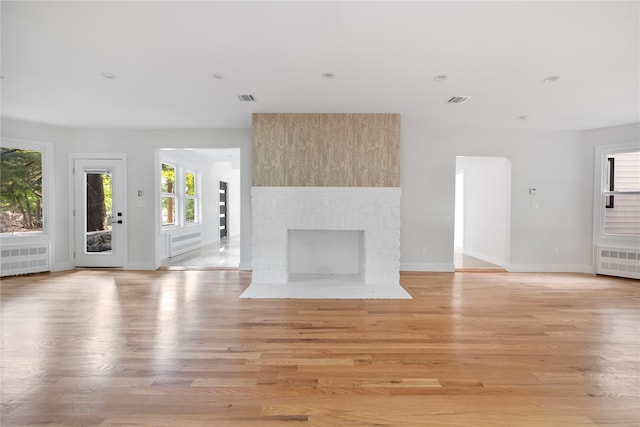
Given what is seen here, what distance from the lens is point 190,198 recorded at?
25.7 feet

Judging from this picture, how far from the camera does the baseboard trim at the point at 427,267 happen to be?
5.43 m

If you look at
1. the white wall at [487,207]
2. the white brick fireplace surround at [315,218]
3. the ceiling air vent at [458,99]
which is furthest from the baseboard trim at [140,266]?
the white wall at [487,207]

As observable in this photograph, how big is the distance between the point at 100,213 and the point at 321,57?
519 centimetres

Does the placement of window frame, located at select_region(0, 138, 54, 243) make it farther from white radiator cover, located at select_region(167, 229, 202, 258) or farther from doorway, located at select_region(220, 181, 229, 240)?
doorway, located at select_region(220, 181, 229, 240)

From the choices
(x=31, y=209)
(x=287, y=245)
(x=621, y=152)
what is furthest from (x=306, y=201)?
(x=621, y=152)

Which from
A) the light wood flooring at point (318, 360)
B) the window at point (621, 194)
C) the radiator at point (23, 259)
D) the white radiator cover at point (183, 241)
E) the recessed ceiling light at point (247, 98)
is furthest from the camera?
the white radiator cover at point (183, 241)

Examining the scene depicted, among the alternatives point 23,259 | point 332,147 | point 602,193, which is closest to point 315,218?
point 332,147

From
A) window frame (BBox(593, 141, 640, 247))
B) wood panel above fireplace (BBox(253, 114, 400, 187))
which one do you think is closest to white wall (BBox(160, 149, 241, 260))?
wood panel above fireplace (BBox(253, 114, 400, 187))

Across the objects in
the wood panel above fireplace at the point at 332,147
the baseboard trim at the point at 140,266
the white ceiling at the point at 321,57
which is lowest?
the baseboard trim at the point at 140,266

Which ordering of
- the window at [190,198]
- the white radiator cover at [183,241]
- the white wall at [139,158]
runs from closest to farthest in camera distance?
1. the white wall at [139,158]
2. the white radiator cover at [183,241]
3. the window at [190,198]

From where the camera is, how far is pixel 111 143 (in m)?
5.60

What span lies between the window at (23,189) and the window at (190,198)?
8.88 feet

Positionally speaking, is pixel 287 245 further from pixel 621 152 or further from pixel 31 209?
pixel 621 152

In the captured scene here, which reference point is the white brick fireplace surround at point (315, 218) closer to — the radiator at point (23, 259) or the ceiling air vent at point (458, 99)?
the ceiling air vent at point (458, 99)
